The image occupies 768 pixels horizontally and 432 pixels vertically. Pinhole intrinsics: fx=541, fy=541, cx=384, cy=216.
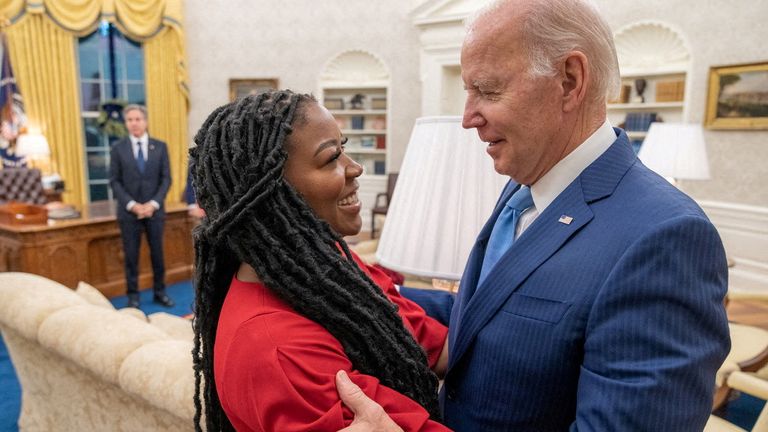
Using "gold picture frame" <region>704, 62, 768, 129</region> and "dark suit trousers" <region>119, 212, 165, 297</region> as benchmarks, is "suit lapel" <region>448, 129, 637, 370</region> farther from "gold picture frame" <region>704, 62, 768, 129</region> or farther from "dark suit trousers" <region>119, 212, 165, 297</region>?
"gold picture frame" <region>704, 62, 768, 129</region>

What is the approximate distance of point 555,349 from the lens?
88 centimetres

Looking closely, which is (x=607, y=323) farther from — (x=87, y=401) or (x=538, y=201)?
(x=87, y=401)

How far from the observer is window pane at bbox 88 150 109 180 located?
26.1ft

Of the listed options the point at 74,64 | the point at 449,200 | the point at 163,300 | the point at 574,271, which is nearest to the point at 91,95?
the point at 74,64

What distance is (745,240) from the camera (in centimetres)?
535

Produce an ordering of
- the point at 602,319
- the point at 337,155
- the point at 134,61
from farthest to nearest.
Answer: the point at 134,61 < the point at 337,155 < the point at 602,319

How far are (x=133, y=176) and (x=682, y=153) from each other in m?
4.22

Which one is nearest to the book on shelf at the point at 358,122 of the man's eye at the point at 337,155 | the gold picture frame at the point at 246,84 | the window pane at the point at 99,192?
the gold picture frame at the point at 246,84

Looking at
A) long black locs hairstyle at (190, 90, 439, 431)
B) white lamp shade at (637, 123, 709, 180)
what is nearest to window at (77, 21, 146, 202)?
white lamp shade at (637, 123, 709, 180)

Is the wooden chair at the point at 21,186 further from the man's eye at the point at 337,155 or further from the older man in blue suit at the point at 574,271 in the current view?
the older man in blue suit at the point at 574,271

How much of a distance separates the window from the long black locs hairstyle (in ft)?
25.7

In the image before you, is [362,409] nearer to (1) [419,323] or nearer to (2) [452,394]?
(2) [452,394]

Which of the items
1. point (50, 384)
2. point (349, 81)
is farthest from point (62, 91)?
point (50, 384)

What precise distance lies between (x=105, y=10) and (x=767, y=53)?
26.0ft
